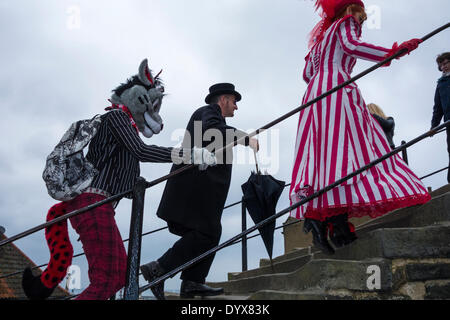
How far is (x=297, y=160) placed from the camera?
3170 millimetres

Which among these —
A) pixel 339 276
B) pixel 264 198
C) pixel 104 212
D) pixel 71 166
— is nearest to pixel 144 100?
pixel 71 166

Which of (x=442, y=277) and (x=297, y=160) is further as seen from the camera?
(x=297, y=160)

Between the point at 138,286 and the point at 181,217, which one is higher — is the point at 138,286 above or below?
below

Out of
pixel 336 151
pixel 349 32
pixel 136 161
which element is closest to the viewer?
pixel 136 161

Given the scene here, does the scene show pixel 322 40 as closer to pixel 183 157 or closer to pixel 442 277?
pixel 183 157

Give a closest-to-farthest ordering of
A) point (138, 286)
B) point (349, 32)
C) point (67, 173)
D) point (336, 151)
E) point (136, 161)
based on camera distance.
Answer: point (138, 286), point (67, 173), point (136, 161), point (336, 151), point (349, 32)

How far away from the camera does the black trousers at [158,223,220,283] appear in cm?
293

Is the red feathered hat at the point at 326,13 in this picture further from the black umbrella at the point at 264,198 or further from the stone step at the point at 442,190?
the stone step at the point at 442,190

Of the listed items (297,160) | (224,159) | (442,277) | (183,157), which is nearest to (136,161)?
(183,157)

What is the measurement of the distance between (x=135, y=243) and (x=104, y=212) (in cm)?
35

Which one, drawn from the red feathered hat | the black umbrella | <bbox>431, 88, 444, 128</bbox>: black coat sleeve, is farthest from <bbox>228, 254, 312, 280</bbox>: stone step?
<bbox>431, 88, 444, 128</bbox>: black coat sleeve

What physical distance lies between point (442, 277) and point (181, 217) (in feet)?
5.59

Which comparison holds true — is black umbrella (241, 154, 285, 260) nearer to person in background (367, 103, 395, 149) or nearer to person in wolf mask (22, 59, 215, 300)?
person in wolf mask (22, 59, 215, 300)

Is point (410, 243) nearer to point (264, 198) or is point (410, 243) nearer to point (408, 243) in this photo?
point (408, 243)
